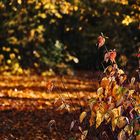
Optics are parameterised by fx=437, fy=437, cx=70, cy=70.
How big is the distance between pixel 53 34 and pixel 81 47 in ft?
4.55

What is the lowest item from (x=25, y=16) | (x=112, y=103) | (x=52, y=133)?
(x=52, y=133)

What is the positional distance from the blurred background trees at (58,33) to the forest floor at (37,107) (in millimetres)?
961

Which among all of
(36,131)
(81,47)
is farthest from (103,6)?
(36,131)

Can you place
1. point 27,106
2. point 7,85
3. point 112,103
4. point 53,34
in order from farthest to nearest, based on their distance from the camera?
point 53,34
point 7,85
point 27,106
point 112,103

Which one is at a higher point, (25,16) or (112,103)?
(25,16)

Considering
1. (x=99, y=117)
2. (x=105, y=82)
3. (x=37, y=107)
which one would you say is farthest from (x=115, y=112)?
(x=37, y=107)

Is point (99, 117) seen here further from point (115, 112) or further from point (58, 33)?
point (58, 33)

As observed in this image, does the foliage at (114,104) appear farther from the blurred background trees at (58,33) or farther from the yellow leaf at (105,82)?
the blurred background trees at (58,33)

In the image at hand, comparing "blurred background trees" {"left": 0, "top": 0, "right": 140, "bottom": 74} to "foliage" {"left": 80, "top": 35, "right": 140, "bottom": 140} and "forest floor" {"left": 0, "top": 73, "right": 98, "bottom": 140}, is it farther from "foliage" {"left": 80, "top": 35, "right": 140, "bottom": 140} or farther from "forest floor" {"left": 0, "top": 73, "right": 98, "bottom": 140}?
"foliage" {"left": 80, "top": 35, "right": 140, "bottom": 140}

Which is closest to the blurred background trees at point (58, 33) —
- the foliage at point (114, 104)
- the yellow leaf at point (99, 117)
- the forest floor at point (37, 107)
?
the forest floor at point (37, 107)

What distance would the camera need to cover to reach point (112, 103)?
4.95m

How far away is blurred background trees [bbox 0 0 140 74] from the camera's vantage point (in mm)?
13672

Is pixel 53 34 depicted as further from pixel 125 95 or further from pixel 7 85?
pixel 125 95

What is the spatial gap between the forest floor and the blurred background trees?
37.8 inches
